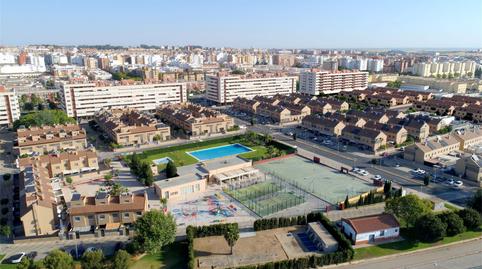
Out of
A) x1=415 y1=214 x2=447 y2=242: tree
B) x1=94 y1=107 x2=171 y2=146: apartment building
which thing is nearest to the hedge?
x1=415 y1=214 x2=447 y2=242: tree

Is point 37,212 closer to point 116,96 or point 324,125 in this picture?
point 324,125

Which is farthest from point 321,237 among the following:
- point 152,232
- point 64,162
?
point 64,162

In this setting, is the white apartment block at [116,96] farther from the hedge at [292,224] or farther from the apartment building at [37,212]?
the hedge at [292,224]

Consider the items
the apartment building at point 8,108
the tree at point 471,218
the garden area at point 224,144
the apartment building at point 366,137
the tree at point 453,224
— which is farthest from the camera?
the apartment building at point 8,108

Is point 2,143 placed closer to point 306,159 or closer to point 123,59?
point 306,159

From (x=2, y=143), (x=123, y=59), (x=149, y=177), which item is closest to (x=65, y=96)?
(x=2, y=143)

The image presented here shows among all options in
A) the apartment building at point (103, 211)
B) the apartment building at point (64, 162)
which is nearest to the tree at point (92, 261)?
the apartment building at point (103, 211)
